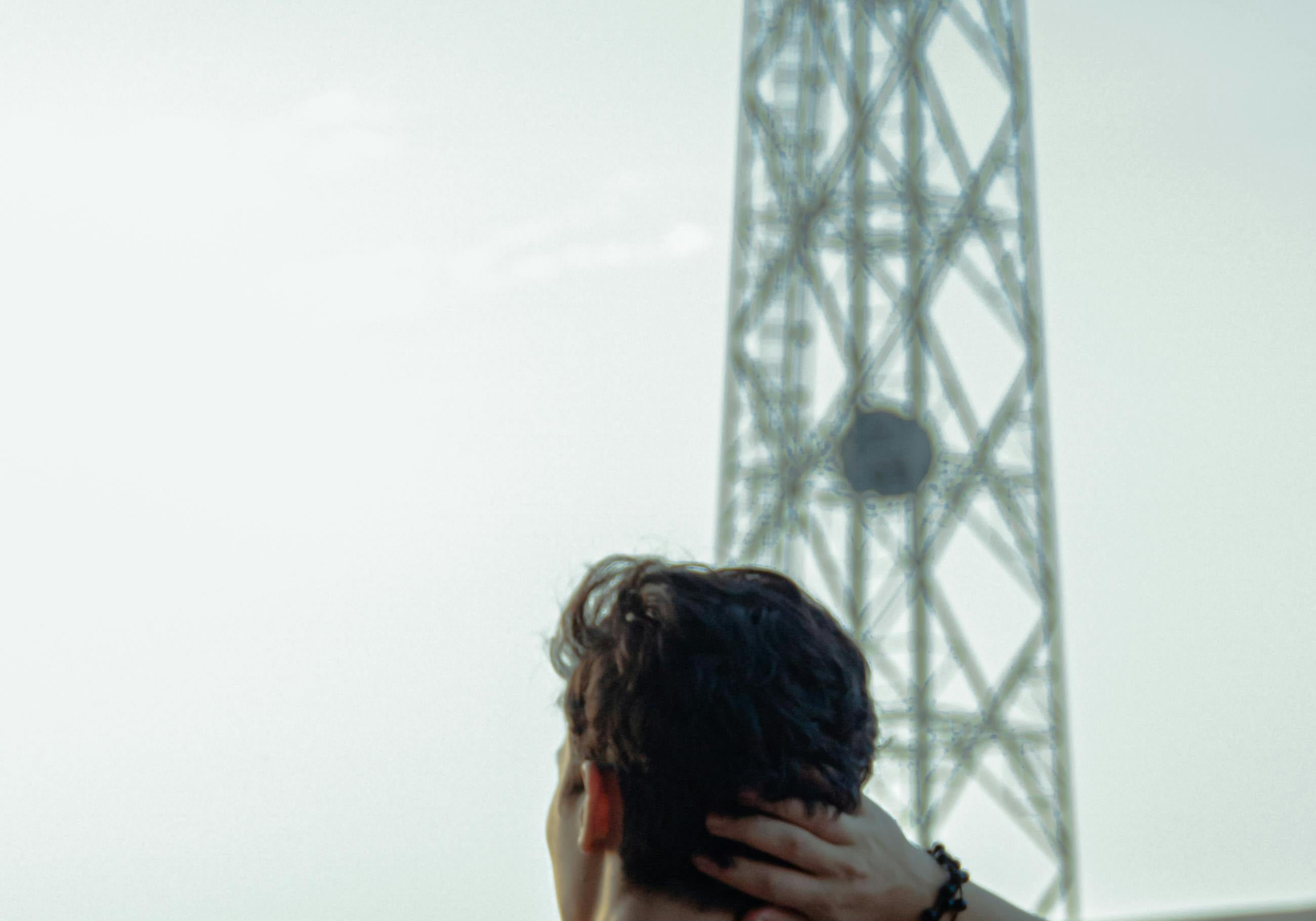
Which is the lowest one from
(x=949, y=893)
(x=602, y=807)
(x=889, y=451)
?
(x=949, y=893)

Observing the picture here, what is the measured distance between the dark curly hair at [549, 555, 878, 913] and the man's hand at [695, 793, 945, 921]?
A: 14mm

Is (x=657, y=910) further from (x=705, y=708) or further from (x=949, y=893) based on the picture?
(x=949, y=893)

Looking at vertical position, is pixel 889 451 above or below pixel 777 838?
above

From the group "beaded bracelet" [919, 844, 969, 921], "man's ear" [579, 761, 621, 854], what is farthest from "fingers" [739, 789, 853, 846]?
"beaded bracelet" [919, 844, 969, 921]

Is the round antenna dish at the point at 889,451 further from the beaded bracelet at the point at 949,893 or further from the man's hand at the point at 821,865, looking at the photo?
the man's hand at the point at 821,865

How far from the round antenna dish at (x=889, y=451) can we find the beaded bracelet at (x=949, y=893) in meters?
5.70

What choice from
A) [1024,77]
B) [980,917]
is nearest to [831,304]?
[1024,77]

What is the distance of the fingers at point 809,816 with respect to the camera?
119 cm

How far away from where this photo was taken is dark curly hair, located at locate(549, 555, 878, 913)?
1178 millimetres

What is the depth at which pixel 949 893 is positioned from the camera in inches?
58.7

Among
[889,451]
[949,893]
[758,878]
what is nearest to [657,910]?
[758,878]

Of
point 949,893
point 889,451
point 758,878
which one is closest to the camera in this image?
point 758,878

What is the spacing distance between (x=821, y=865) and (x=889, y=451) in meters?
6.06

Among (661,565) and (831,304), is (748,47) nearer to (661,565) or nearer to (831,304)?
(831,304)
